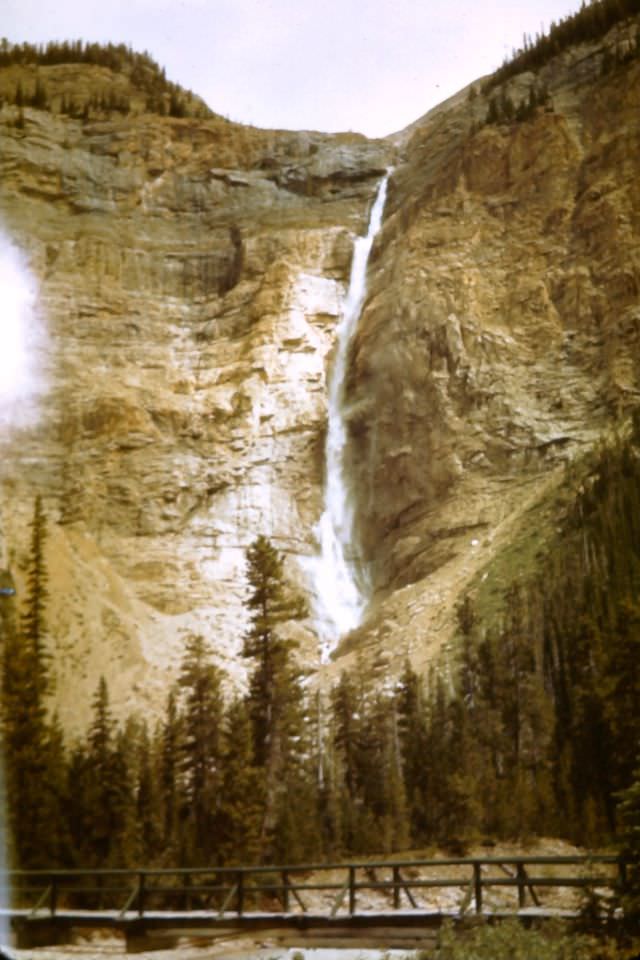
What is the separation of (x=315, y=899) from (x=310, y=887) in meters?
1.46

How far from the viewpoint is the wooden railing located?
9617mm

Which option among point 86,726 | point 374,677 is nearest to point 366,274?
point 374,677

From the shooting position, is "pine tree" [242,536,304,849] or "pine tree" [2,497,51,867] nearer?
"pine tree" [2,497,51,867]

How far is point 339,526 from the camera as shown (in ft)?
122

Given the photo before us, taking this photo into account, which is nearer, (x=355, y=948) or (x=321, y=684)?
(x=355, y=948)

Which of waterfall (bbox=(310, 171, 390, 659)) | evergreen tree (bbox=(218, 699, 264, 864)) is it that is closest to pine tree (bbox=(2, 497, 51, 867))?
evergreen tree (bbox=(218, 699, 264, 864))

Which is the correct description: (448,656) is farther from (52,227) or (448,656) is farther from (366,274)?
(52,227)

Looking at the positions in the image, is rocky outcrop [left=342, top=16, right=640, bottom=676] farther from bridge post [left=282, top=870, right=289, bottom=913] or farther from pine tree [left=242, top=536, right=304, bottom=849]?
bridge post [left=282, top=870, right=289, bottom=913]

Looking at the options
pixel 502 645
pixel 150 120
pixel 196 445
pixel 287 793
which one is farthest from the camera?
pixel 150 120

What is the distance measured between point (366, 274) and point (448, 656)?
78.4 ft

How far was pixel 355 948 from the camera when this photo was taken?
9453 millimetres

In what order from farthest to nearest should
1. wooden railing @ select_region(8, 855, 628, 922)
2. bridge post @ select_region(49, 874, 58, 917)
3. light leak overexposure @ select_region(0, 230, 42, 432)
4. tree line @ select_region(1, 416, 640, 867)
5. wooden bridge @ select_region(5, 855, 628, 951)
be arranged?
light leak overexposure @ select_region(0, 230, 42, 432) < tree line @ select_region(1, 416, 640, 867) < bridge post @ select_region(49, 874, 58, 917) < wooden railing @ select_region(8, 855, 628, 922) < wooden bridge @ select_region(5, 855, 628, 951)

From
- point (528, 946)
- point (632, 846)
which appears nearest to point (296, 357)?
point (632, 846)

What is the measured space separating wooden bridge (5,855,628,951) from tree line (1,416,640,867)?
1.14m
